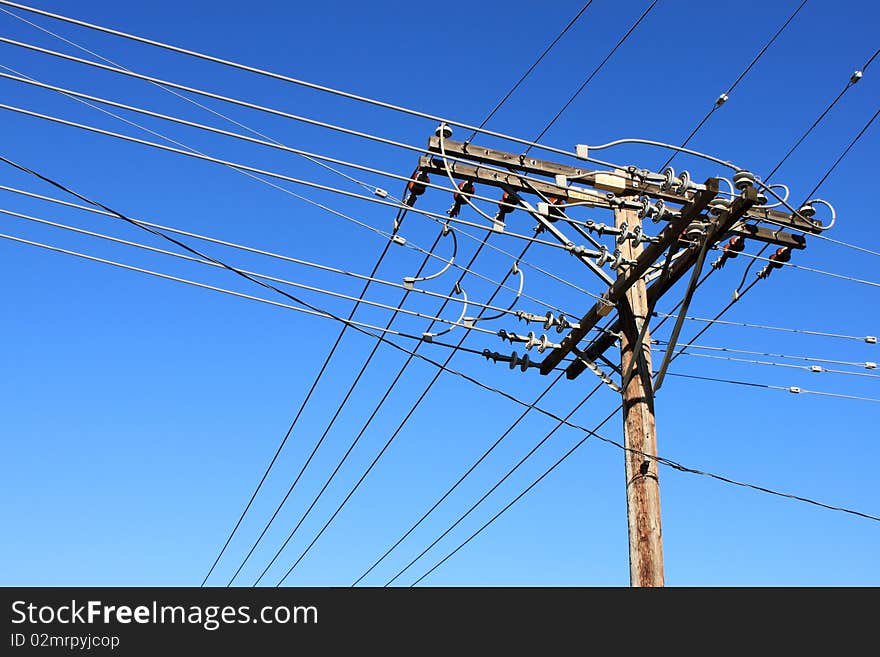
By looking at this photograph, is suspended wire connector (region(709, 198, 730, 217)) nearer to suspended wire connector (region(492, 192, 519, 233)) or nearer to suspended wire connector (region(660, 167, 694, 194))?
suspended wire connector (region(660, 167, 694, 194))

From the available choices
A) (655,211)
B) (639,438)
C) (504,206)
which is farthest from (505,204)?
(639,438)

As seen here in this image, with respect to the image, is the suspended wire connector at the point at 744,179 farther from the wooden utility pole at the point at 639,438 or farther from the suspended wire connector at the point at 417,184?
the suspended wire connector at the point at 417,184

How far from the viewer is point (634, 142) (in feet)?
30.7

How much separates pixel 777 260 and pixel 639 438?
275 cm

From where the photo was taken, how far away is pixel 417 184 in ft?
29.6

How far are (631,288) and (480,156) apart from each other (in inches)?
72.0

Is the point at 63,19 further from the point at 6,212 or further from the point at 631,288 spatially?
the point at 631,288

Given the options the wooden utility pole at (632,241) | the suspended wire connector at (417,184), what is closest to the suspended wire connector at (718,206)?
the wooden utility pole at (632,241)

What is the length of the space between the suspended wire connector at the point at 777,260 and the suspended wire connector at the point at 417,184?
3503mm

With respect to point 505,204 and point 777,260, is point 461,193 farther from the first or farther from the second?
point 777,260

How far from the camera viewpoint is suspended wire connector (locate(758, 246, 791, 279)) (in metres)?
9.75

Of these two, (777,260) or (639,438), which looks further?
(777,260)

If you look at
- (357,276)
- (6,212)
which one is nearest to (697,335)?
(357,276)

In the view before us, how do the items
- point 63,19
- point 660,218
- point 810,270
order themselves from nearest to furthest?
point 63,19
point 660,218
point 810,270
